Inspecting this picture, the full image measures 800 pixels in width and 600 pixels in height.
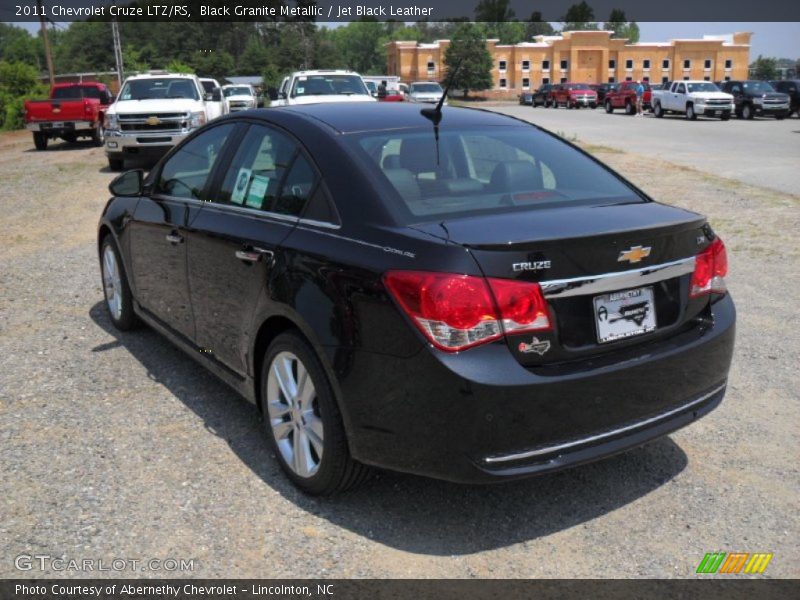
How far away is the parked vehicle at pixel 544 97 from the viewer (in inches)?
2291

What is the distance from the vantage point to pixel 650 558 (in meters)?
3.28

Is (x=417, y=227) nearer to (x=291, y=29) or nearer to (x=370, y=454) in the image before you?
A: (x=370, y=454)

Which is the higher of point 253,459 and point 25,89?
point 25,89

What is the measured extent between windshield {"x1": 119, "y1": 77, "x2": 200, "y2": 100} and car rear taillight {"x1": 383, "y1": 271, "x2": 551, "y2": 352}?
16.8 meters

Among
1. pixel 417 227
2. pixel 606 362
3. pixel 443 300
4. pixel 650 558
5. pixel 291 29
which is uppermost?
pixel 291 29

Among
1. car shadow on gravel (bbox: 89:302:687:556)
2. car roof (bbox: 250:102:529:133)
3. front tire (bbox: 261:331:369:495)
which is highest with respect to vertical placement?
car roof (bbox: 250:102:529:133)

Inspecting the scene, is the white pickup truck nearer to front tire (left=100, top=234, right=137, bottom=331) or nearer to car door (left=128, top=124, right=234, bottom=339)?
front tire (left=100, top=234, right=137, bottom=331)

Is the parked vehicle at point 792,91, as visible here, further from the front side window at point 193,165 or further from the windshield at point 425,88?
the front side window at point 193,165

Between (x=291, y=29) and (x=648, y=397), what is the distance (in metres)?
122

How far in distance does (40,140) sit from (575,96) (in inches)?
1498

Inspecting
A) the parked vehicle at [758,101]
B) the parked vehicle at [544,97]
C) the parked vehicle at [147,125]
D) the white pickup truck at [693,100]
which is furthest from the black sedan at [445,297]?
the parked vehicle at [544,97]

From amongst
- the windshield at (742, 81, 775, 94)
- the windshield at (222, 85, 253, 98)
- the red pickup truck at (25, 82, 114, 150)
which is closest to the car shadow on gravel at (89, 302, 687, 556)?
the red pickup truck at (25, 82, 114, 150)

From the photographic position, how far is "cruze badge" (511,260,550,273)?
306 centimetres

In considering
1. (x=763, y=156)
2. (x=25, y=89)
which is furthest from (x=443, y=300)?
(x=25, y=89)
